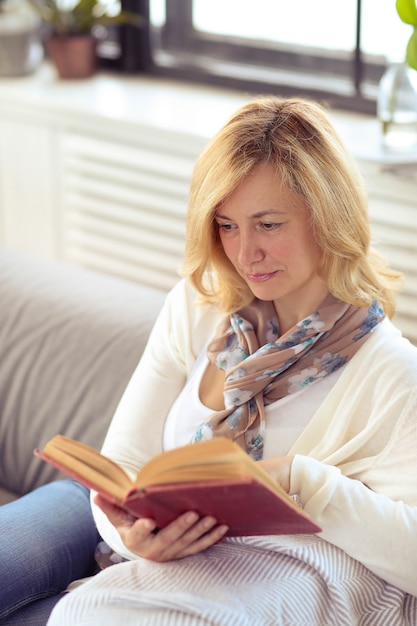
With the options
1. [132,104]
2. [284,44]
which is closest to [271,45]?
[284,44]

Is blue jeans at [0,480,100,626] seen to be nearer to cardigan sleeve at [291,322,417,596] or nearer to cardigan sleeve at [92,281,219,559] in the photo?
cardigan sleeve at [92,281,219,559]

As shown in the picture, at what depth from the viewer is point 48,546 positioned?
170 centimetres

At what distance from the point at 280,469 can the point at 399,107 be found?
43.6 inches

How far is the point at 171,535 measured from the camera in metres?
1.38

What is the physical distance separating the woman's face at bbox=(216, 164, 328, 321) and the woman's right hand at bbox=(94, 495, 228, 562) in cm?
38

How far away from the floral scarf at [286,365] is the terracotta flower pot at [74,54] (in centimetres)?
166

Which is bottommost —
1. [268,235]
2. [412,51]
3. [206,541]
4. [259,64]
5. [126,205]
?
[126,205]

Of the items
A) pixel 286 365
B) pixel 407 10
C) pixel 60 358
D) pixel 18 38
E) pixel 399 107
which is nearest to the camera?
pixel 286 365

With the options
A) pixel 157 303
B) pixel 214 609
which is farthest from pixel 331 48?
pixel 214 609

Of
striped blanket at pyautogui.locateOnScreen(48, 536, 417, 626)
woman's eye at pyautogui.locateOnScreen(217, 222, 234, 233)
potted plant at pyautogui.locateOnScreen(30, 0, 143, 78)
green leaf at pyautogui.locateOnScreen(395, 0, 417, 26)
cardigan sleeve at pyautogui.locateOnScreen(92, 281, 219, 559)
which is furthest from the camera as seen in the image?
potted plant at pyautogui.locateOnScreen(30, 0, 143, 78)

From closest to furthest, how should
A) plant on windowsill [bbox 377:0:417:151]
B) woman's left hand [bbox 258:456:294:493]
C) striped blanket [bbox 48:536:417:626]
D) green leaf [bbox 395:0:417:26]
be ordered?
striped blanket [bbox 48:536:417:626] → woman's left hand [bbox 258:456:294:493] → green leaf [bbox 395:0:417:26] → plant on windowsill [bbox 377:0:417:151]

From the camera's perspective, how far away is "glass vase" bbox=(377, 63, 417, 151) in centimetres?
223

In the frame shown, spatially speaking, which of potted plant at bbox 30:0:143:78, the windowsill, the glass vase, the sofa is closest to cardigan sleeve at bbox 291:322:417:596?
the sofa

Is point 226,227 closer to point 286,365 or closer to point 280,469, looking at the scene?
point 286,365
